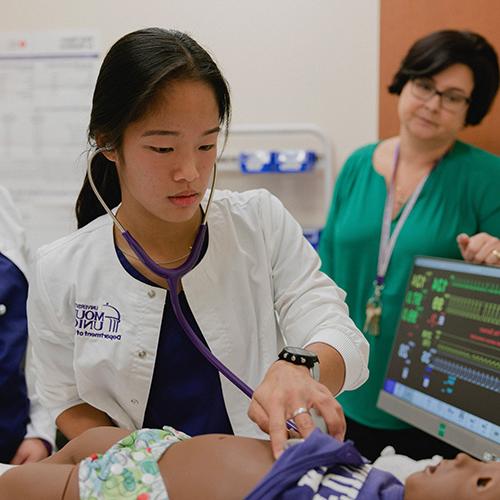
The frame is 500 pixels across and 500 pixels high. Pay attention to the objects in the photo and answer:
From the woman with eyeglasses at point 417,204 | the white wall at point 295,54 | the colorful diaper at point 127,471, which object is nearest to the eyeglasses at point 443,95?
the woman with eyeglasses at point 417,204

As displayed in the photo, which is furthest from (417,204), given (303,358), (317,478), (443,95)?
(317,478)

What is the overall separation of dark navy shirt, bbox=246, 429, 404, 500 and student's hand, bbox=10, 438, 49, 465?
2.84 ft

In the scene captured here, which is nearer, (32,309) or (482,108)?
(32,309)

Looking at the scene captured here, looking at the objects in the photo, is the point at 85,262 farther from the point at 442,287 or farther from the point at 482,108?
the point at 482,108

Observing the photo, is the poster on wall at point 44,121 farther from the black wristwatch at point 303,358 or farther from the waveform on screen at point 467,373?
the black wristwatch at point 303,358

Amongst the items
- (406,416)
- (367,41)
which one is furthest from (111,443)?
(367,41)

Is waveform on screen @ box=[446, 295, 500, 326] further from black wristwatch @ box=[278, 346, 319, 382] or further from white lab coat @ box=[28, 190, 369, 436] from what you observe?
black wristwatch @ box=[278, 346, 319, 382]

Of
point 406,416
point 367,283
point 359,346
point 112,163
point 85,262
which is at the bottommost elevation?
point 406,416

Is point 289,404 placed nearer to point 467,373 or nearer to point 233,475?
point 233,475

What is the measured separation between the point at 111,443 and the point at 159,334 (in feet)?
0.69

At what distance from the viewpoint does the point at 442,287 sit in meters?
1.72

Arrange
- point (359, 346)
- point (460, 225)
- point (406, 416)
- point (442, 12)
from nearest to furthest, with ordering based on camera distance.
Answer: point (359, 346), point (406, 416), point (460, 225), point (442, 12)

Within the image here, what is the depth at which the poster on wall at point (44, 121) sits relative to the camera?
9.39 ft

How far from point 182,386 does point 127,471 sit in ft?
0.80
